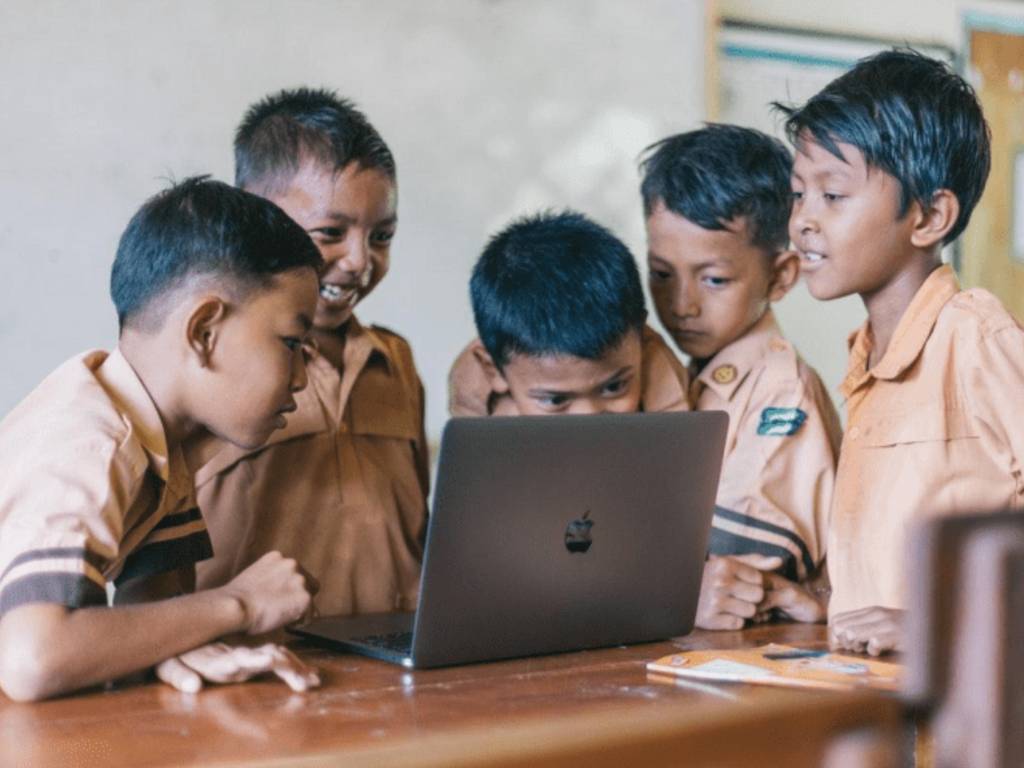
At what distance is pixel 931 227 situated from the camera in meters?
1.67

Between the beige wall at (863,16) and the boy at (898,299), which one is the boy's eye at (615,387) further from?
the beige wall at (863,16)

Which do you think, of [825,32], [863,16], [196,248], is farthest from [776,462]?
[863,16]

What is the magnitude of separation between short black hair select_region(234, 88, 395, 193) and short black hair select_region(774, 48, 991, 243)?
61 centimetres

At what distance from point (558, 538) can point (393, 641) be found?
8.1 inches

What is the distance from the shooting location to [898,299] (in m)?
1.68

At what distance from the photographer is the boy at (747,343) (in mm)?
1785

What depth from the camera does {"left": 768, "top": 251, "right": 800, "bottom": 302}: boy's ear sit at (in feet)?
6.61

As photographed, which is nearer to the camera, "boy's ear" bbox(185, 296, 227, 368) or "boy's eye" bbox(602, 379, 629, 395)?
"boy's ear" bbox(185, 296, 227, 368)

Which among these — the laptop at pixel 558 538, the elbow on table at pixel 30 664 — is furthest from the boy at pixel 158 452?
the laptop at pixel 558 538

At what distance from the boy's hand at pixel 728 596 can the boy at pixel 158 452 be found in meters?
0.49

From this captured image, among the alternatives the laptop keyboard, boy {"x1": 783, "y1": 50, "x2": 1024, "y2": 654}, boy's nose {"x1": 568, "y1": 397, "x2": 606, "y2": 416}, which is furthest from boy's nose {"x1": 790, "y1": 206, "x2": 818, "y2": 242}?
the laptop keyboard

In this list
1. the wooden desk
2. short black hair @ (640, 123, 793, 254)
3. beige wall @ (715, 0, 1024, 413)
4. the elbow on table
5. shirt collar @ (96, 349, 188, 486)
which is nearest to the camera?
the wooden desk

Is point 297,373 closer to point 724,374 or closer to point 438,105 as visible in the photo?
point 724,374

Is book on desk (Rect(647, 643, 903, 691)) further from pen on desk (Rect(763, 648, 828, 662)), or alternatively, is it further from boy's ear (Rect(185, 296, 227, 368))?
boy's ear (Rect(185, 296, 227, 368))
